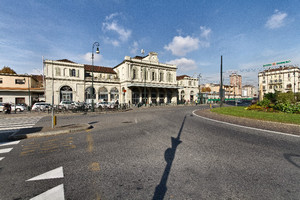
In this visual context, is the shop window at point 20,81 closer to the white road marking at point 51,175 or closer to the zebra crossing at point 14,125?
the zebra crossing at point 14,125

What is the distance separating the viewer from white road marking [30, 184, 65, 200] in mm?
2307

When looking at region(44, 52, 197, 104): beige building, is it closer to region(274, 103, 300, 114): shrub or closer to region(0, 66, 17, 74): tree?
region(0, 66, 17, 74): tree

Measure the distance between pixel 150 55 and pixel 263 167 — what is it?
4414 cm

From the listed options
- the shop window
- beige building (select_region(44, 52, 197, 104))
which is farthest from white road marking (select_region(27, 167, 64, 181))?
the shop window

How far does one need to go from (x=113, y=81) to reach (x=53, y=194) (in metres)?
38.7

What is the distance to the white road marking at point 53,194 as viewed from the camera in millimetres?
2307

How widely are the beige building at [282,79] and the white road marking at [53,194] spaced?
228 feet

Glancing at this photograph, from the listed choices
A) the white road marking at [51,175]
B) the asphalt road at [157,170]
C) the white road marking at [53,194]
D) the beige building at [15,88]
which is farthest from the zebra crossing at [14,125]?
the beige building at [15,88]

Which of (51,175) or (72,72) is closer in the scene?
(51,175)

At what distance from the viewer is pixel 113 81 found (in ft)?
129

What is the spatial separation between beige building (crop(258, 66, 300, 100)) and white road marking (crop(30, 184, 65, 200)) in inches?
2733

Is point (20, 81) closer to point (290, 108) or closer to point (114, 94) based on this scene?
point (114, 94)

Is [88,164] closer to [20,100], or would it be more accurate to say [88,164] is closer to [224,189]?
[224,189]

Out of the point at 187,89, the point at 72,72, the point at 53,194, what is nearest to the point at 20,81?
the point at 72,72
